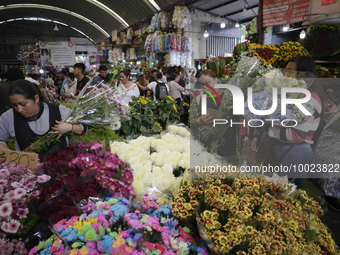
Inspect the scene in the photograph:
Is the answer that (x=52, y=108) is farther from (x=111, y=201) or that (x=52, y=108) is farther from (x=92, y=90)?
(x=111, y=201)

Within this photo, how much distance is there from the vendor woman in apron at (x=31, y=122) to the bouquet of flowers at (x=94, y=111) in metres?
0.07

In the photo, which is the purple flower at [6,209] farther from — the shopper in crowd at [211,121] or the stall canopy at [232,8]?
the stall canopy at [232,8]

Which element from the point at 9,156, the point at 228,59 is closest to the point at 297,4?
the point at 228,59

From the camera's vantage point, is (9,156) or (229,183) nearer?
(229,183)

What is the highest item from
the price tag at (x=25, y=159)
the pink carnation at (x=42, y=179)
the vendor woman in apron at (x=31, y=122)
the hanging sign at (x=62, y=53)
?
the hanging sign at (x=62, y=53)

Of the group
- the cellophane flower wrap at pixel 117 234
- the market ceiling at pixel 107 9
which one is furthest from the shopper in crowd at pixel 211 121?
the market ceiling at pixel 107 9

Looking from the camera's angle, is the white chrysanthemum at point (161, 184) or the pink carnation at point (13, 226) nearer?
the pink carnation at point (13, 226)

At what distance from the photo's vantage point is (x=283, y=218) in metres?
0.97

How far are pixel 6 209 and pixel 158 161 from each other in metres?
0.94

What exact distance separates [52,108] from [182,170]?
1.28 meters

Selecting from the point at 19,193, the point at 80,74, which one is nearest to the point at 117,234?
the point at 19,193

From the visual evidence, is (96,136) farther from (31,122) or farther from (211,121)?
(211,121)

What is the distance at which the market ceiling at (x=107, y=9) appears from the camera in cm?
891

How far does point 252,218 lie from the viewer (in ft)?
3.08
